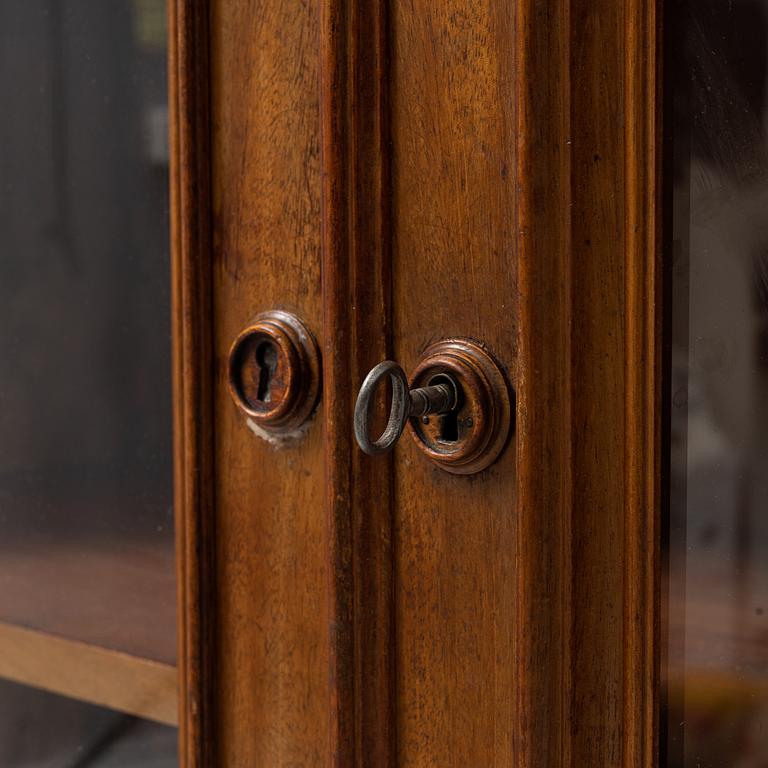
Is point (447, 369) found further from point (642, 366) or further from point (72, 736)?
point (72, 736)

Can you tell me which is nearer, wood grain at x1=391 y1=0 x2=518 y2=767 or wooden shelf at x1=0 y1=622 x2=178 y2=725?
wood grain at x1=391 y1=0 x2=518 y2=767

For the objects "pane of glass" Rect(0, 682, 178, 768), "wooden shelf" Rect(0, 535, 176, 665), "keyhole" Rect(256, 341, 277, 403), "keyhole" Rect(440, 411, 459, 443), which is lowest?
"pane of glass" Rect(0, 682, 178, 768)

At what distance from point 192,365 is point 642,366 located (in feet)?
0.79

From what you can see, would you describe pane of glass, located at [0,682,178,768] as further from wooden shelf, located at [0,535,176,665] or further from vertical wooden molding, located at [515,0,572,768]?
vertical wooden molding, located at [515,0,572,768]

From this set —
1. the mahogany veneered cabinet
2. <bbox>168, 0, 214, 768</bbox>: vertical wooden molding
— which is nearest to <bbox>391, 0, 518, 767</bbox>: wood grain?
the mahogany veneered cabinet

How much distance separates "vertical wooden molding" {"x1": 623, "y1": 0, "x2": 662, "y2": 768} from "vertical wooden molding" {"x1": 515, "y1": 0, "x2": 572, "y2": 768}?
0.03 meters

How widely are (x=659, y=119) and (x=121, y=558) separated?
40cm

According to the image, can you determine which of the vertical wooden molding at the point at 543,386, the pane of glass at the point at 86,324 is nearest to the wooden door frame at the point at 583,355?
the vertical wooden molding at the point at 543,386

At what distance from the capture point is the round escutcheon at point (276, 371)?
1.55ft

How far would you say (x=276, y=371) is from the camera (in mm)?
480

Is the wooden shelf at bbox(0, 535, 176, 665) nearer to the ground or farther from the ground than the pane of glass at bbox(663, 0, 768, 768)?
nearer to the ground

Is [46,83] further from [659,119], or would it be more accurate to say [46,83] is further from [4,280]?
[659,119]

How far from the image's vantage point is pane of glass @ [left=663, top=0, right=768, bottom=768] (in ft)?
1.30

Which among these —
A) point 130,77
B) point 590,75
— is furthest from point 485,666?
point 130,77
